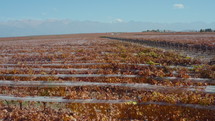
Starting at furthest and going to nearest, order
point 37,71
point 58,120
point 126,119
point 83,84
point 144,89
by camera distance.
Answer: point 37,71 → point 83,84 → point 144,89 → point 126,119 → point 58,120

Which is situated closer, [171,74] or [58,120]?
[58,120]

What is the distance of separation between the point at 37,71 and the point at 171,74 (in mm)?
9547

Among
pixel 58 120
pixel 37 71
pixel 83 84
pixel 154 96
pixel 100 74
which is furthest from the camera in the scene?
pixel 37 71

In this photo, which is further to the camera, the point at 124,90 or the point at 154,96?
the point at 124,90

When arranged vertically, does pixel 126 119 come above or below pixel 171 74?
below

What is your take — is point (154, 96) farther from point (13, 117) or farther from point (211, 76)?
point (13, 117)

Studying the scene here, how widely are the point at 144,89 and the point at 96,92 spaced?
2.49 m

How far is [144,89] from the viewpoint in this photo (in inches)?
426

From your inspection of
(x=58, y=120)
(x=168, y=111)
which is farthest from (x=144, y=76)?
(x=58, y=120)

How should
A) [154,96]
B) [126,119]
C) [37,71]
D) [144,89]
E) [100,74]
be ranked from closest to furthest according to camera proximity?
[126,119] < [154,96] < [144,89] < [100,74] < [37,71]

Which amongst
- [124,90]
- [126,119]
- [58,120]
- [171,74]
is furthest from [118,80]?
[58,120]

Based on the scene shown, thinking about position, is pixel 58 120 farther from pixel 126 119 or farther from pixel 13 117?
pixel 126 119

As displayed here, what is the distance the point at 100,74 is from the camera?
1369 cm

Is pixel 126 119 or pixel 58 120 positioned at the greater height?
pixel 58 120
